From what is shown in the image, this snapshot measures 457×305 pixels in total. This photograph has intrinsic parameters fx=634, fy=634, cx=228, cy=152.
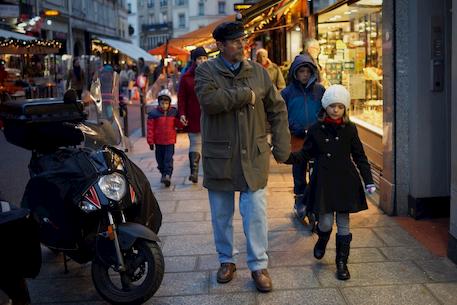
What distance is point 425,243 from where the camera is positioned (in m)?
5.32

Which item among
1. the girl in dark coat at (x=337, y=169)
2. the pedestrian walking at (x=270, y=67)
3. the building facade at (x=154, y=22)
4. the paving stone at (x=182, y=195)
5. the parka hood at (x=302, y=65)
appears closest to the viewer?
the girl in dark coat at (x=337, y=169)

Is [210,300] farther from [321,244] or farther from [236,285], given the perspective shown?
[321,244]

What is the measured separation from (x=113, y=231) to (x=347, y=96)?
6.42 ft

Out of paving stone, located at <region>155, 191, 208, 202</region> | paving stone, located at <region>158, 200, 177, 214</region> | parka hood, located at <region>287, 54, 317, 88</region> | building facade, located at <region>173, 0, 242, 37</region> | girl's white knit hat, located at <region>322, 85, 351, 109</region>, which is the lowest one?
paving stone, located at <region>158, 200, 177, 214</region>

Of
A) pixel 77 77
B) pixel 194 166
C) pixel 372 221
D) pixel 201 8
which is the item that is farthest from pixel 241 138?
pixel 201 8

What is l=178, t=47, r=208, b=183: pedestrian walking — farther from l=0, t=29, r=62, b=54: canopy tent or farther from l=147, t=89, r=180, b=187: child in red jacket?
l=0, t=29, r=62, b=54: canopy tent

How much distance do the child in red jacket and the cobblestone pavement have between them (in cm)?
200

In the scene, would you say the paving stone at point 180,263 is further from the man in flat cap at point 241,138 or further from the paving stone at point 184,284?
the man in flat cap at point 241,138

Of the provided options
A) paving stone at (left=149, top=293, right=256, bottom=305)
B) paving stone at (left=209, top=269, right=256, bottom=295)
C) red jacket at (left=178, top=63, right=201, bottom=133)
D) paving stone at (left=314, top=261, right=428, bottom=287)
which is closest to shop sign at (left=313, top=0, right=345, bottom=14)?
red jacket at (left=178, top=63, right=201, bottom=133)

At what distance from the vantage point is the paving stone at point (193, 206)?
6.88 m

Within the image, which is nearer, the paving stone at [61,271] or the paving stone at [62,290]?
the paving stone at [62,290]

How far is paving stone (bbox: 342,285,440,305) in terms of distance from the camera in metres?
4.10

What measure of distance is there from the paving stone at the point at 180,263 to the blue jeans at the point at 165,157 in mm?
3219

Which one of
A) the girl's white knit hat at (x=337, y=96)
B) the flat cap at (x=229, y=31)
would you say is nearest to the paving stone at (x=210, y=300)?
the girl's white knit hat at (x=337, y=96)
